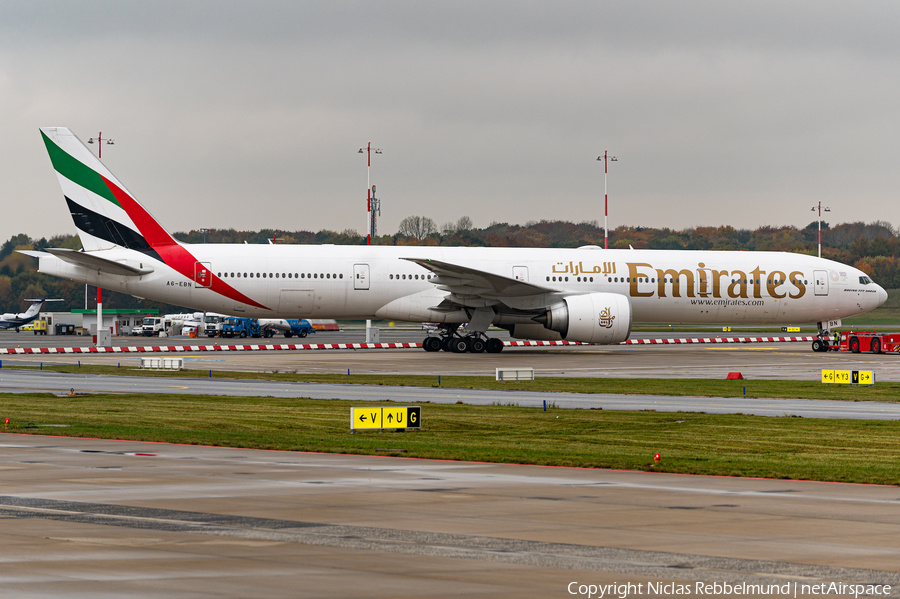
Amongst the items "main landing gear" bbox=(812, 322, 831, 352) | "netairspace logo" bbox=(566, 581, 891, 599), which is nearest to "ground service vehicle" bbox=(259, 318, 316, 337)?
"main landing gear" bbox=(812, 322, 831, 352)

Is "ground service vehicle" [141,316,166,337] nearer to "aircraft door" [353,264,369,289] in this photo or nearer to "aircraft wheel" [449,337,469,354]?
"aircraft door" [353,264,369,289]

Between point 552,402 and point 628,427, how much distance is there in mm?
5001

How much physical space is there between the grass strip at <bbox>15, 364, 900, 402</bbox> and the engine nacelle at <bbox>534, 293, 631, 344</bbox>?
9696 mm

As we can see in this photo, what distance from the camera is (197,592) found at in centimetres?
688

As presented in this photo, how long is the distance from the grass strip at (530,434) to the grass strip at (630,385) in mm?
5335

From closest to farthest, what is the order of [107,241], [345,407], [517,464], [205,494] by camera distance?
[205,494] < [517,464] < [345,407] < [107,241]

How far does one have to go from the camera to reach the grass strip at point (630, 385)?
26.7 meters

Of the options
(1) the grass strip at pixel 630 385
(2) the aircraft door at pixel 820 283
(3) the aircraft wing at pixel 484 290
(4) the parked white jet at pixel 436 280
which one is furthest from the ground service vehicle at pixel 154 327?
(2) the aircraft door at pixel 820 283

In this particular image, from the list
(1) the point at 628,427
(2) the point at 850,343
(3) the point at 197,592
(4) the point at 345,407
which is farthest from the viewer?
(2) the point at 850,343

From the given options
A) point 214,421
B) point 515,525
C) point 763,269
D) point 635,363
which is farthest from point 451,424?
point 763,269

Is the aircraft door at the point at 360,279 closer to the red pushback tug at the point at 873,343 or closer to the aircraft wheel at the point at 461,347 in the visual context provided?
the aircraft wheel at the point at 461,347

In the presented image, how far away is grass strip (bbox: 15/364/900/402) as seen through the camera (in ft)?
87.6

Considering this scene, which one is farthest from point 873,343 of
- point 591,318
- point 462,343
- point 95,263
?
point 95,263

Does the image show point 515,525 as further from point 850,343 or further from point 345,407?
point 850,343
